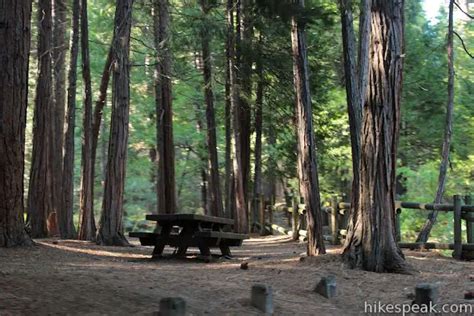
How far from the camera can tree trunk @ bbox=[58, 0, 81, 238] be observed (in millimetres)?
16291

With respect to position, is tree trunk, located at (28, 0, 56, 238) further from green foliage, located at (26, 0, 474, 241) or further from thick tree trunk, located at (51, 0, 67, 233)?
green foliage, located at (26, 0, 474, 241)

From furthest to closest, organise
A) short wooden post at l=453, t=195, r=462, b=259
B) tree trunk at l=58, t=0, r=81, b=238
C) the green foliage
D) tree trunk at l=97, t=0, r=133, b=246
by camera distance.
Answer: the green foliage < tree trunk at l=58, t=0, r=81, b=238 < tree trunk at l=97, t=0, r=133, b=246 < short wooden post at l=453, t=195, r=462, b=259

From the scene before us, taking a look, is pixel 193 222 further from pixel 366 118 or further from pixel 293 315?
pixel 293 315

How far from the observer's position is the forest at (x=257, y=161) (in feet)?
25.0

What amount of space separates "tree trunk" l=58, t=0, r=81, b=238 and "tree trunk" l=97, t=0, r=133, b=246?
9.76ft

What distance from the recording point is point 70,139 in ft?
55.2

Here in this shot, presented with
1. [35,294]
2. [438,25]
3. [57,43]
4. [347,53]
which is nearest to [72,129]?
[57,43]

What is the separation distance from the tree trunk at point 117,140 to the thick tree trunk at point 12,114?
3343 millimetres

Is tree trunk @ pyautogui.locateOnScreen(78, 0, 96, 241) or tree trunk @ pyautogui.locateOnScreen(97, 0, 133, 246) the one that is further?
tree trunk @ pyautogui.locateOnScreen(78, 0, 96, 241)

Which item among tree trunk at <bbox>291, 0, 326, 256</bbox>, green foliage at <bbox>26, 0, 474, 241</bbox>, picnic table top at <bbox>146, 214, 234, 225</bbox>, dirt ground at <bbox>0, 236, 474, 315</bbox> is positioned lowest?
dirt ground at <bbox>0, 236, 474, 315</bbox>

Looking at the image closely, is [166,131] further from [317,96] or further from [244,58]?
[317,96]

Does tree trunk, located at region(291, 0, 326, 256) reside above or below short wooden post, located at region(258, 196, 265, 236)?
above

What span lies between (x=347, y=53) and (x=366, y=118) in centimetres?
320

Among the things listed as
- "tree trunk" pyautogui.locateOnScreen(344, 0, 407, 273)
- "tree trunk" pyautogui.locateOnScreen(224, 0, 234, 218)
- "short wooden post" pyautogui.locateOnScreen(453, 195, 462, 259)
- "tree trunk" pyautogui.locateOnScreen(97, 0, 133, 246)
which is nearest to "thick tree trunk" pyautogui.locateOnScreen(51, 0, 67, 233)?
"tree trunk" pyautogui.locateOnScreen(97, 0, 133, 246)
